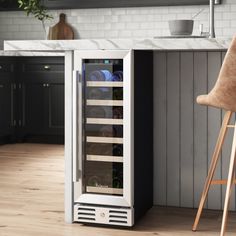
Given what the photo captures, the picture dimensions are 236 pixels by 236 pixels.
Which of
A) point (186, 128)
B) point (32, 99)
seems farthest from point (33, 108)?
point (186, 128)

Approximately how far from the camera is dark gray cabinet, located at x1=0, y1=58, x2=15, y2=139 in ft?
20.4

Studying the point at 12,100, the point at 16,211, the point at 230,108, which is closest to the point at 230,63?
the point at 230,108

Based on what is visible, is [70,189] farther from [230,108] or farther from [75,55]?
[230,108]

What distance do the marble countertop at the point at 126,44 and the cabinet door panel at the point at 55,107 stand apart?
3.27m

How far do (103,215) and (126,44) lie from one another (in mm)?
908

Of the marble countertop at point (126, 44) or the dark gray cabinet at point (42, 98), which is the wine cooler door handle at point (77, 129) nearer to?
the marble countertop at point (126, 44)

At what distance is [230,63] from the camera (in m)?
2.41

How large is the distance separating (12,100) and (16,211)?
3239 millimetres

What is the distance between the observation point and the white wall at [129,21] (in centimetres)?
583

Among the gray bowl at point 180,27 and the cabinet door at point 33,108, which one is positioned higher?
the gray bowl at point 180,27

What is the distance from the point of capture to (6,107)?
628 centimetres

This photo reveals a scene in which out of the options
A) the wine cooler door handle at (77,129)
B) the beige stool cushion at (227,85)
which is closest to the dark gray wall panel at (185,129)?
the wine cooler door handle at (77,129)

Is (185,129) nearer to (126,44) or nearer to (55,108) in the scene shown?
(126,44)

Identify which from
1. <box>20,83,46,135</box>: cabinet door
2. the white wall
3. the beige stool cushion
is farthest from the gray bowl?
<box>20,83,46,135</box>: cabinet door
